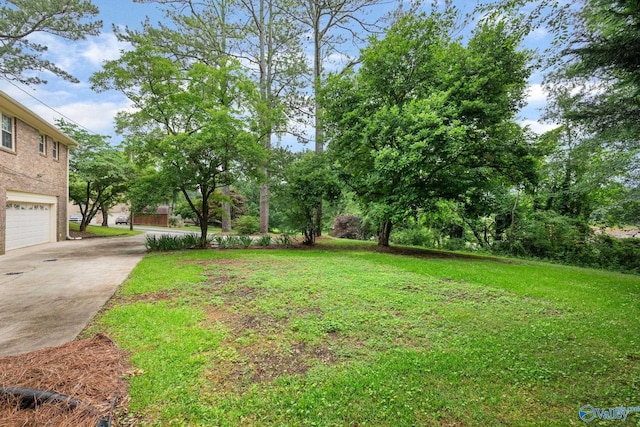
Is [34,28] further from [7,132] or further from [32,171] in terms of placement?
[32,171]

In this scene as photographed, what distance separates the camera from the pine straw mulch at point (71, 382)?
1.79 meters

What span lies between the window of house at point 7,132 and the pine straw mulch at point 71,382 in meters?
10.8

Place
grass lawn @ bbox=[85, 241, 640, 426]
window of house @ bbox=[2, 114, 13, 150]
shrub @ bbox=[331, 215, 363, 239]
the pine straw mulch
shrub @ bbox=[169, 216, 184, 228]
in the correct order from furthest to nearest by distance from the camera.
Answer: shrub @ bbox=[169, 216, 184, 228]
shrub @ bbox=[331, 215, 363, 239]
window of house @ bbox=[2, 114, 13, 150]
grass lawn @ bbox=[85, 241, 640, 426]
the pine straw mulch

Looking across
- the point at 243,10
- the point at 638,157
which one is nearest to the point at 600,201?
the point at 638,157

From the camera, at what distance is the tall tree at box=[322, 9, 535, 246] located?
8.30m

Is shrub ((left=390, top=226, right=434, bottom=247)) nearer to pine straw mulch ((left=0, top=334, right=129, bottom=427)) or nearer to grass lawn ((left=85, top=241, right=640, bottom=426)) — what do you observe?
grass lawn ((left=85, top=241, right=640, bottom=426))

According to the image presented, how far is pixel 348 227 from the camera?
18.1m

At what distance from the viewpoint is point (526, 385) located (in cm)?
226

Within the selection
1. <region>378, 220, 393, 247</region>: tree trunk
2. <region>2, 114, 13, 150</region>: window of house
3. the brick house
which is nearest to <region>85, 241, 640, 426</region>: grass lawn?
<region>378, 220, 393, 247</region>: tree trunk

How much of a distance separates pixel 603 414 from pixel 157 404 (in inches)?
127

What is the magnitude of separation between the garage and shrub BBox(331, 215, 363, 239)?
14.4 meters

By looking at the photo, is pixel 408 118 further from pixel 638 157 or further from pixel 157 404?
pixel 157 404

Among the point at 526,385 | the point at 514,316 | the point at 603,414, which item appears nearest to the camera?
the point at 603,414

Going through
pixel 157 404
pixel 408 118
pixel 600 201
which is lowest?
pixel 157 404
